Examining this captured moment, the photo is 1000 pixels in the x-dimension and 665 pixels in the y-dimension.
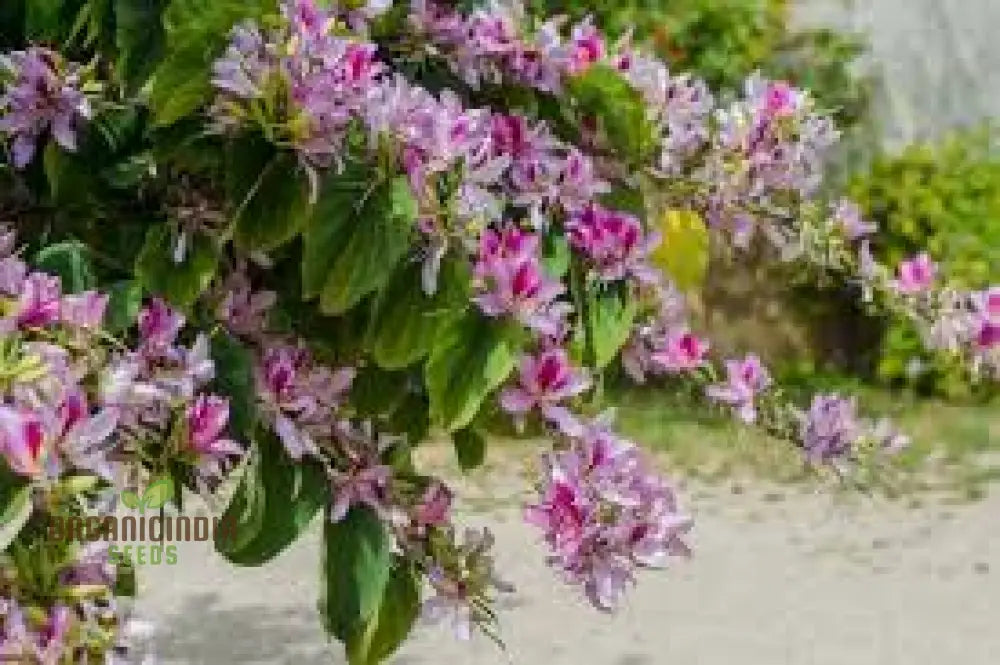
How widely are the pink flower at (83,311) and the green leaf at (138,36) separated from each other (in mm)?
324

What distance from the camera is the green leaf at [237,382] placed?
5.56 ft

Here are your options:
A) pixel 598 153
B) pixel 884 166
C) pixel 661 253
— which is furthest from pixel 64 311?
pixel 884 166

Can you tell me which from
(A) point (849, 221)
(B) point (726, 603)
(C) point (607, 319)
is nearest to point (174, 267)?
(C) point (607, 319)

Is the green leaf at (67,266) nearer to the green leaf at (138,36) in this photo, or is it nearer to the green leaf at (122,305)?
the green leaf at (122,305)

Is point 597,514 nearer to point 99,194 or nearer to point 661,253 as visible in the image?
point 99,194

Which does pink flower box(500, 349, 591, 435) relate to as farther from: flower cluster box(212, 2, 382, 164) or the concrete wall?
the concrete wall

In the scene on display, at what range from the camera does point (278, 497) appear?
178cm

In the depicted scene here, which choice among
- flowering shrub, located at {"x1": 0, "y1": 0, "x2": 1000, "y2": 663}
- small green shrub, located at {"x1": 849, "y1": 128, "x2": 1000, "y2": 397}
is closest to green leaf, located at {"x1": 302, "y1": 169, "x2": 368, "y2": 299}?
flowering shrub, located at {"x1": 0, "y1": 0, "x2": 1000, "y2": 663}

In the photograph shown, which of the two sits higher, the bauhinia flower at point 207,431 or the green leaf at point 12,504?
the bauhinia flower at point 207,431

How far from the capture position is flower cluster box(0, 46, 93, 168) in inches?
68.0

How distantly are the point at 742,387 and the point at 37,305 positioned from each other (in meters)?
0.92

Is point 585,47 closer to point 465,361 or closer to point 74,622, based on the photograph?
point 465,361

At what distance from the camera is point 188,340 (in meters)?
1.80

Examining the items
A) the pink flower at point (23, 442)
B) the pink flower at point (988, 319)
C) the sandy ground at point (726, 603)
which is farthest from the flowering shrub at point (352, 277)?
the sandy ground at point (726, 603)
